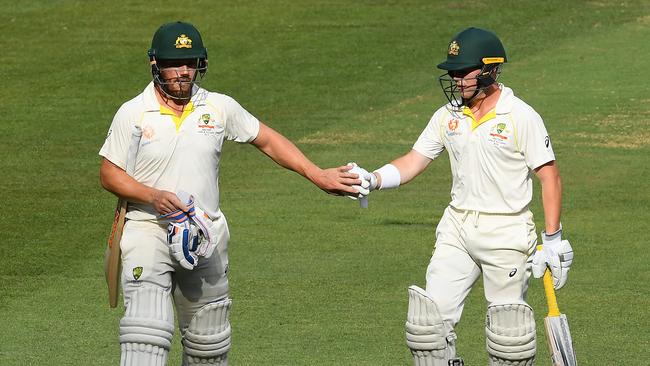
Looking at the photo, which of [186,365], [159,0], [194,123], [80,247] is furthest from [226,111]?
[159,0]

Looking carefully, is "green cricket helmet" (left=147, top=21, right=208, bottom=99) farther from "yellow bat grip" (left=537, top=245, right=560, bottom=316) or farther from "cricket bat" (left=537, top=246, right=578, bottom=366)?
"cricket bat" (left=537, top=246, right=578, bottom=366)

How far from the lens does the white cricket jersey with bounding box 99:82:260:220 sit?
341 inches

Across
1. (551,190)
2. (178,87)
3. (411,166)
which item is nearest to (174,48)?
(178,87)

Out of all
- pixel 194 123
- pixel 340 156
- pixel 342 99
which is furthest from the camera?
pixel 342 99

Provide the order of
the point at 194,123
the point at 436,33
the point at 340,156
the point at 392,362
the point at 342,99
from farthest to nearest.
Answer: the point at 436,33 → the point at 342,99 → the point at 340,156 → the point at 392,362 → the point at 194,123

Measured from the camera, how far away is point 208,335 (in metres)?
8.80

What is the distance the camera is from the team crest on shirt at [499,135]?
888 centimetres

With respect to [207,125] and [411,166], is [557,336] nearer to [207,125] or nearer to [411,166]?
[411,166]

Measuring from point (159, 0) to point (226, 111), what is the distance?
A: 56.5ft

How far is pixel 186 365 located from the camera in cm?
896

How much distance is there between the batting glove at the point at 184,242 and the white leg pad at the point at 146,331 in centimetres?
29

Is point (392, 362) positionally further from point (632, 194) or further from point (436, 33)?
point (436, 33)

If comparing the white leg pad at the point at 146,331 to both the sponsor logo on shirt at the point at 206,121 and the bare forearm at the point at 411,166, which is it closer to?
the sponsor logo on shirt at the point at 206,121

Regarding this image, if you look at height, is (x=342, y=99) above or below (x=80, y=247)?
above
